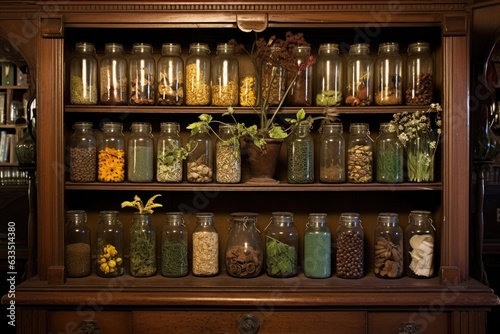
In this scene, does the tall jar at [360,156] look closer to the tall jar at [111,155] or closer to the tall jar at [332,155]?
the tall jar at [332,155]

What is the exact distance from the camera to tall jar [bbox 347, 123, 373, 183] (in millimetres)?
2461

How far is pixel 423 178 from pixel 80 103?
Result: 4.96 feet

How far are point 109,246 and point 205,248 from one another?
418mm

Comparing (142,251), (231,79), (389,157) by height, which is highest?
(231,79)

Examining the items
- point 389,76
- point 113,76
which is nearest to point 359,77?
point 389,76

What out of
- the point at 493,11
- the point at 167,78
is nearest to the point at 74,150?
the point at 167,78

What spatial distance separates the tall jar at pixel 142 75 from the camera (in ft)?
8.22

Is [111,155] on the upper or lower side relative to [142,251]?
upper

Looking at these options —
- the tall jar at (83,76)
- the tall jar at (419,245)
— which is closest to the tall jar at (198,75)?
the tall jar at (83,76)

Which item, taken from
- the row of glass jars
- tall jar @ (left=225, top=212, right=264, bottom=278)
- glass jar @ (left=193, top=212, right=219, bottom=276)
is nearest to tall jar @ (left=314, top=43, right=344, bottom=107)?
the row of glass jars

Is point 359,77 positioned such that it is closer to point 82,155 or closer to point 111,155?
point 111,155

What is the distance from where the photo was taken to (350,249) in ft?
8.05

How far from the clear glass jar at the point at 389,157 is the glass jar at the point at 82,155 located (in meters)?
1.24

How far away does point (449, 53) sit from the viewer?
2371 millimetres
